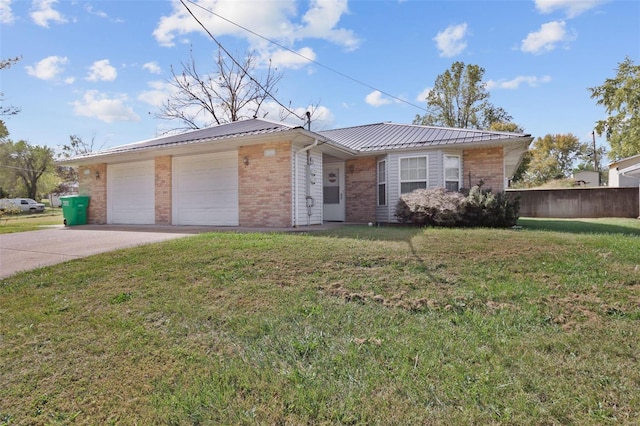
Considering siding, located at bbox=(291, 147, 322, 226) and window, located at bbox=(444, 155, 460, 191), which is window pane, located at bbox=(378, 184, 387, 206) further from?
siding, located at bbox=(291, 147, 322, 226)

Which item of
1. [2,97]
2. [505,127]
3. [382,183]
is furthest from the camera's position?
[505,127]

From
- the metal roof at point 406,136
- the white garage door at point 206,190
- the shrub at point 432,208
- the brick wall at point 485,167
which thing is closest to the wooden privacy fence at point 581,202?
the brick wall at point 485,167

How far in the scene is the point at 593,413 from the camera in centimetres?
195

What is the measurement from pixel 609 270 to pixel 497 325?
7.80 ft

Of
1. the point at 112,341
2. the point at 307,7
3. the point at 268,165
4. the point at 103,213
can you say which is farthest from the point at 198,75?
the point at 112,341

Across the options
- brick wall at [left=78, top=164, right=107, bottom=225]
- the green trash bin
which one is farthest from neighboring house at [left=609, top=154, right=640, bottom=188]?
the green trash bin

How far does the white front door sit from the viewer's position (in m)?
12.1

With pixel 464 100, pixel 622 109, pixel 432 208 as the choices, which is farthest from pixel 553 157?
pixel 432 208

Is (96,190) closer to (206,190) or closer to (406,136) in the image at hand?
(206,190)

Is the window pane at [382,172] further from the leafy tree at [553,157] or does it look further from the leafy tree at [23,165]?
the leafy tree at [23,165]

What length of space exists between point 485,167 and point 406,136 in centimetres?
284

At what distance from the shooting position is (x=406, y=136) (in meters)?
11.8

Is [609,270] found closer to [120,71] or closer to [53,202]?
[120,71]

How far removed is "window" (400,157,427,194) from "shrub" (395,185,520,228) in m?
1.87
